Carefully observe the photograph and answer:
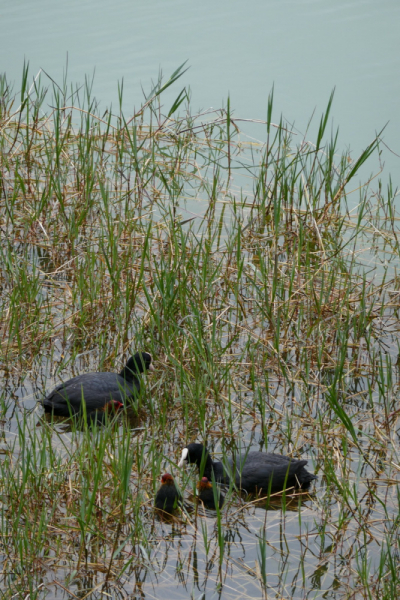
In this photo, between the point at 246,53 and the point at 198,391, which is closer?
the point at 198,391

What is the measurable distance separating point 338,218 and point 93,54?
6066 mm

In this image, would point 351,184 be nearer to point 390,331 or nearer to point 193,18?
point 390,331

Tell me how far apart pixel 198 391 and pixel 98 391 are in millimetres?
729

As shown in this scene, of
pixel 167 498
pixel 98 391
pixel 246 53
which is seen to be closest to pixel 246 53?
pixel 246 53

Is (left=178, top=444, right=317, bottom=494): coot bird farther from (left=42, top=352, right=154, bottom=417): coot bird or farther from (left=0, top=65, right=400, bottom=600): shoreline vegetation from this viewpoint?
(left=42, top=352, right=154, bottom=417): coot bird

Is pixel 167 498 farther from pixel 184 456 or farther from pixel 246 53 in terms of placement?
pixel 246 53

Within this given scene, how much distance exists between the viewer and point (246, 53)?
1193 centimetres

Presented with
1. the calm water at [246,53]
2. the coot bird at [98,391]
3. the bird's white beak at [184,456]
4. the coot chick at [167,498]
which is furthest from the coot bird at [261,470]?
the calm water at [246,53]

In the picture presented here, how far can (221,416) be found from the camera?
502cm

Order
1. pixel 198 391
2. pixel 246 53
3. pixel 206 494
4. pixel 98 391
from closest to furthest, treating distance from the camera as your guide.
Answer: pixel 206 494 < pixel 198 391 < pixel 98 391 < pixel 246 53

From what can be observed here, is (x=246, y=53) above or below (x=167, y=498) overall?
above

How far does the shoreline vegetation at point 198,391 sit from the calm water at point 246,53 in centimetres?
167

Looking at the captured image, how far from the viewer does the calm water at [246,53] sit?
995cm

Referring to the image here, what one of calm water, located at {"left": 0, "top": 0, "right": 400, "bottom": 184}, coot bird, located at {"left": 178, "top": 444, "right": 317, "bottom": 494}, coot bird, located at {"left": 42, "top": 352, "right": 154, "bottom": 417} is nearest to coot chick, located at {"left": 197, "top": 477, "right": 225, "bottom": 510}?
coot bird, located at {"left": 178, "top": 444, "right": 317, "bottom": 494}
